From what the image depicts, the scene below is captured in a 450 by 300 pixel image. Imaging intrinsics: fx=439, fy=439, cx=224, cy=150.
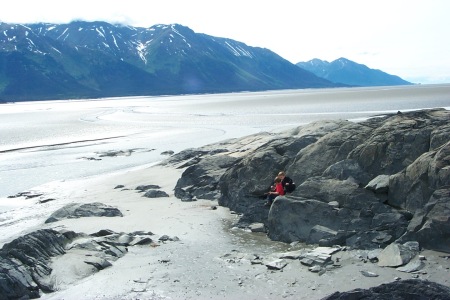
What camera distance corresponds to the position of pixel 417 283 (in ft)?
27.8

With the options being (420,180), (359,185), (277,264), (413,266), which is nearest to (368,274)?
(413,266)

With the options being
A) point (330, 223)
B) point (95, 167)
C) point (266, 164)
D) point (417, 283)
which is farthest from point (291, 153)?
point (95, 167)

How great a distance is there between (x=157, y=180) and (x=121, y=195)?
4.23 meters

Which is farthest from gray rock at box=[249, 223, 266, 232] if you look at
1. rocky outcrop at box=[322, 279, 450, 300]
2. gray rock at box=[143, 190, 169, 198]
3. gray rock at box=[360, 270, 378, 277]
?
rocky outcrop at box=[322, 279, 450, 300]

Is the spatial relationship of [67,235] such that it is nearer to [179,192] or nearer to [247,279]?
[247,279]

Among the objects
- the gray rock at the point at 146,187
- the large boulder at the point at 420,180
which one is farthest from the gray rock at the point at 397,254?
the gray rock at the point at 146,187

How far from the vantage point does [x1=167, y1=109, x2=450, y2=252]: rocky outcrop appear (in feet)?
47.3

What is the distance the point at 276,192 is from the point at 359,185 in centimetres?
345

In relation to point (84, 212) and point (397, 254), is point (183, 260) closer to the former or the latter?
point (397, 254)

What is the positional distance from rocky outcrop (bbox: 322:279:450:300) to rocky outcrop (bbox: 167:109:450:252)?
17.7 feet

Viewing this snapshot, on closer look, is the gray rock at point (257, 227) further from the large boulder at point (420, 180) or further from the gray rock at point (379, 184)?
the large boulder at point (420, 180)

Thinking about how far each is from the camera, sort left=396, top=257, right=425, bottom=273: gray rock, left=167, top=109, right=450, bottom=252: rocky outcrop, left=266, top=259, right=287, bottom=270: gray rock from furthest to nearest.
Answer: left=167, top=109, right=450, bottom=252: rocky outcrop → left=266, top=259, right=287, bottom=270: gray rock → left=396, top=257, right=425, bottom=273: gray rock

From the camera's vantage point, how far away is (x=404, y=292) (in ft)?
27.2

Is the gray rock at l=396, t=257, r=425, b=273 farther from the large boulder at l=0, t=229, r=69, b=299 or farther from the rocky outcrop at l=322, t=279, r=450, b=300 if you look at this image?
the large boulder at l=0, t=229, r=69, b=299
